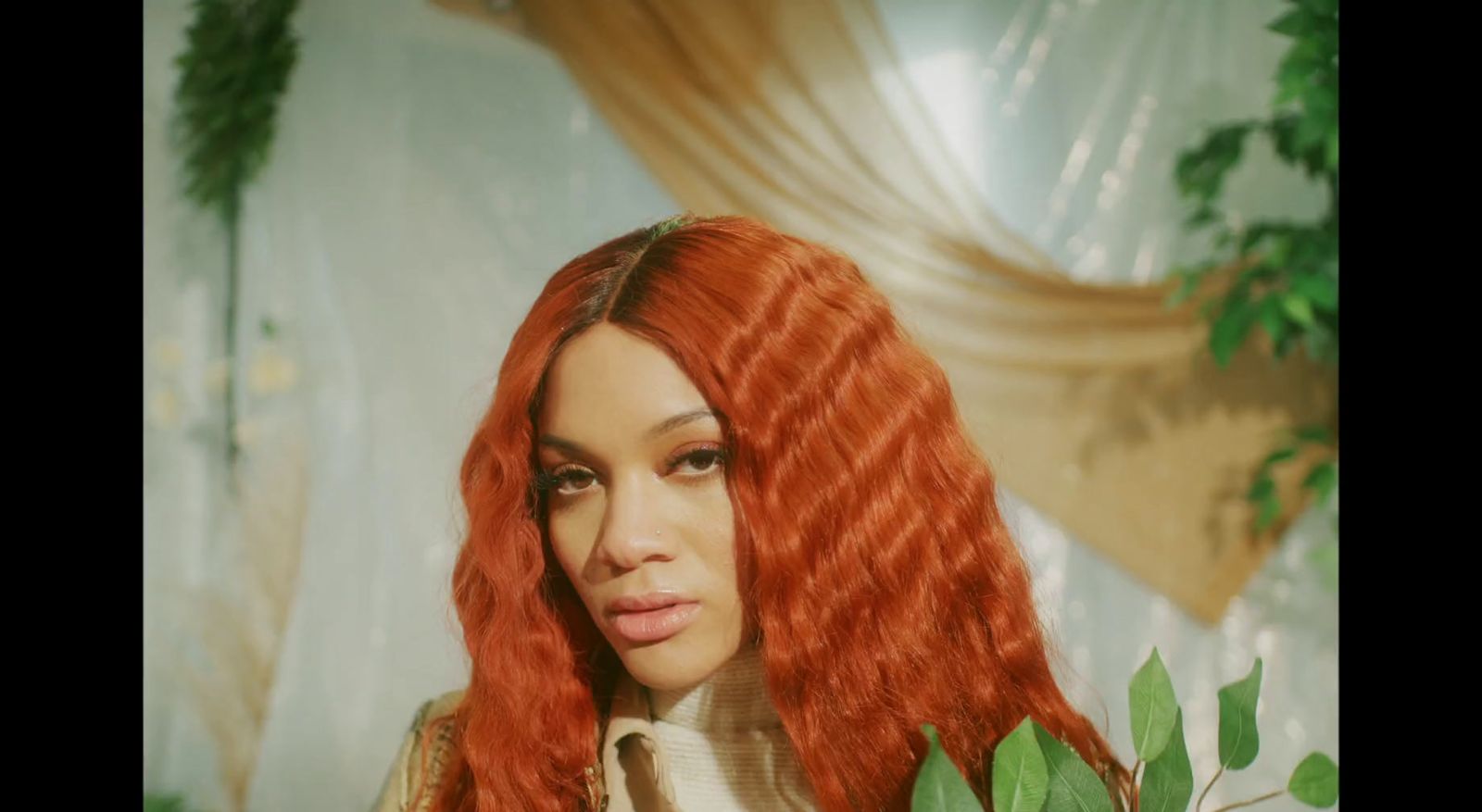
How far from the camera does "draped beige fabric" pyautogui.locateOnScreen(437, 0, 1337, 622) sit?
160 cm

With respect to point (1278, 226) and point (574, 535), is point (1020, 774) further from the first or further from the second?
point (1278, 226)

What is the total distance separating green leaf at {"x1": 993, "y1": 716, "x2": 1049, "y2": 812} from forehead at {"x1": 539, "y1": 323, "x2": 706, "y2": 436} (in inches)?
19.7

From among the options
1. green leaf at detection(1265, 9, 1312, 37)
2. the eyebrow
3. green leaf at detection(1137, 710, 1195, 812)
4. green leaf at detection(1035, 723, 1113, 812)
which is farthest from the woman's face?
green leaf at detection(1265, 9, 1312, 37)

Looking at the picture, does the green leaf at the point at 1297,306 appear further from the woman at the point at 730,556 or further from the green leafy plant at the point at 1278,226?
the woman at the point at 730,556

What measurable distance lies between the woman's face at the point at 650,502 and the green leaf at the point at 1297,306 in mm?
899

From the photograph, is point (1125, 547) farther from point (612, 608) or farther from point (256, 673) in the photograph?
point (256, 673)

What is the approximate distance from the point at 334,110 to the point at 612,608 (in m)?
0.93

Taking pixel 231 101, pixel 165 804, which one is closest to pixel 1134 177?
pixel 231 101

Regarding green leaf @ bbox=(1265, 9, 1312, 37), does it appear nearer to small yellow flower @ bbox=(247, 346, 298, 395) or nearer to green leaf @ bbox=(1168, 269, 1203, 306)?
green leaf @ bbox=(1168, 269, 1203, 306)

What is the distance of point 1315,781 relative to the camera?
129 centimetres

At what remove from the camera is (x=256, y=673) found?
1.71 m

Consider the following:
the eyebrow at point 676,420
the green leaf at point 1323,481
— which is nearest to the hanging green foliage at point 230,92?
the eyebrow at point 676,420

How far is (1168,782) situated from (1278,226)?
2.78 ft
